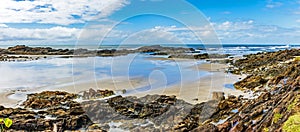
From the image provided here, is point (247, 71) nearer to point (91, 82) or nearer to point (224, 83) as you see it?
point (224, 83)

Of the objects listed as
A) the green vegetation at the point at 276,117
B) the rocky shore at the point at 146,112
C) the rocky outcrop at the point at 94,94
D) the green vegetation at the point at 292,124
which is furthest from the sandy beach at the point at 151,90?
the green vegetation at the point at 292,124

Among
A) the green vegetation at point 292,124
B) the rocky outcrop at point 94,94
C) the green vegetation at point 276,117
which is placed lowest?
the rocky outcrop at point 94,94

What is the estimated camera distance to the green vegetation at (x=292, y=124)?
472 cm

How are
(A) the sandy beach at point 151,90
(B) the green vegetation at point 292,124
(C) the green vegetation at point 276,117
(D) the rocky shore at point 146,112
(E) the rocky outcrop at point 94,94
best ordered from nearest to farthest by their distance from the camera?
(B) the green vegetation at point 292,124, (C) the green vegetation at point 276,117, (D) the rocky shore at point 146,112, (A) the sandy beach at point 151,90, (E) the rocky outcrop at point 94,94

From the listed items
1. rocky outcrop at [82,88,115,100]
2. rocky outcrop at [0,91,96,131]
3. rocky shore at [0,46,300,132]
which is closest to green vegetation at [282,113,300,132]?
rocky shore at [0,46,300,132]

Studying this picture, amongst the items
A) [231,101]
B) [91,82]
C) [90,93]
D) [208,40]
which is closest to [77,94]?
[90,93]

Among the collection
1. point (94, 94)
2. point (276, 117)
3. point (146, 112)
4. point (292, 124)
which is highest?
point (292, 124)

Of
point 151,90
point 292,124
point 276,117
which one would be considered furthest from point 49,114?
point 292,124

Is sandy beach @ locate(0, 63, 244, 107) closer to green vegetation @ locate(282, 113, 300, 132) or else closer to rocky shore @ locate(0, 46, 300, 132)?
rocky shore @ locate(0, 46, 300, 132)

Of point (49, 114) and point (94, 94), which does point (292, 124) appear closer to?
point (49, 114)

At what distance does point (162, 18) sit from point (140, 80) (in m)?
9.65

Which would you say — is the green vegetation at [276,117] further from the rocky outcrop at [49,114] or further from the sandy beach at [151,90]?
the sandy beach at [151,90]

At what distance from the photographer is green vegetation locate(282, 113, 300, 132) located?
472 cm

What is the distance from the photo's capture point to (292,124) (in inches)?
192
